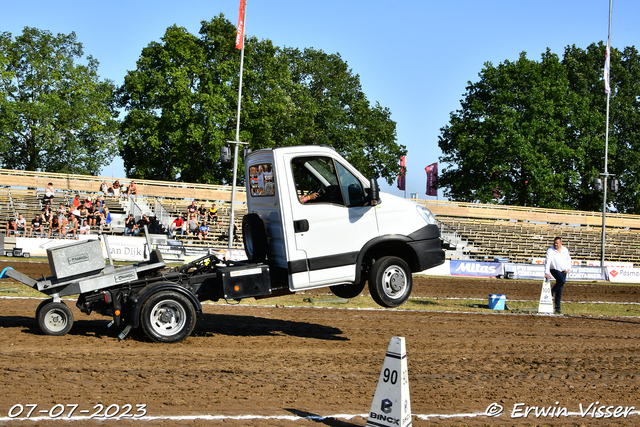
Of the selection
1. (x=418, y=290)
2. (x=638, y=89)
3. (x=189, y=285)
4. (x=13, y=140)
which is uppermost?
(x=638, y=89)

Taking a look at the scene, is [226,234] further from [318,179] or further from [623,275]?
[318,179]

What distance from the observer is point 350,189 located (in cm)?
893

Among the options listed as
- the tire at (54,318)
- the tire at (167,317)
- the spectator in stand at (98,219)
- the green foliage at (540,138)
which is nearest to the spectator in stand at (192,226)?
the spectator in stand at (98,219)

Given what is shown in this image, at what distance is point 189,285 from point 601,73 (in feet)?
174

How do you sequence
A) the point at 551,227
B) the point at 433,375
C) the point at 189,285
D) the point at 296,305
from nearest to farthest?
the point at 433,375
the point at 189,285
the point at 296,305
the point at 551,227

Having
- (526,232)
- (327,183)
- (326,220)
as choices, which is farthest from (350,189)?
(526,232)

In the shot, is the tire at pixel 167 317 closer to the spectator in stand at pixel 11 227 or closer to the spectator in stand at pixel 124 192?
the spectator in stand at pixel 11 227

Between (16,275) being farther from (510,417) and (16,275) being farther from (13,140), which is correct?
Answer: (13,140)

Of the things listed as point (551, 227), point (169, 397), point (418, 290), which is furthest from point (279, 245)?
point (551, 227)

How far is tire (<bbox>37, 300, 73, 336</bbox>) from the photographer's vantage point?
8781 mm

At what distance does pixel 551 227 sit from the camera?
41.2 meters

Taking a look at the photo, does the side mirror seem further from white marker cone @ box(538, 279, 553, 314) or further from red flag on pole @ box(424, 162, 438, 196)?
red flag on pole @ box(424, 162, 438, 196)

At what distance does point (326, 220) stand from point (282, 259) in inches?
35.5

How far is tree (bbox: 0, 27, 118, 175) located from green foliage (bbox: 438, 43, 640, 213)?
29.8 m
